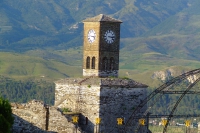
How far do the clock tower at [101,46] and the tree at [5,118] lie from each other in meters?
13.0

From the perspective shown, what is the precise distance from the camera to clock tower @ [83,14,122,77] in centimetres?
6706

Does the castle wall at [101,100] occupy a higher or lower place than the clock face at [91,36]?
lower

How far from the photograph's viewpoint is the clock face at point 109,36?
67.4m

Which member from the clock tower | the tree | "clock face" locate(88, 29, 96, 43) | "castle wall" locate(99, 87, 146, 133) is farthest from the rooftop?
the tree

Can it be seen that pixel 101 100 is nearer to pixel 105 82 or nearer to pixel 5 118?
pixel 105 82

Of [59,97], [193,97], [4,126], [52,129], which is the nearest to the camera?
[4,126]

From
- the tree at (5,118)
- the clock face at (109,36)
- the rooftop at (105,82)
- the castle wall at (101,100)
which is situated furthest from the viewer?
the clock face at (109,36)

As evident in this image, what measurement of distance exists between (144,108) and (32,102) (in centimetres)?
1041

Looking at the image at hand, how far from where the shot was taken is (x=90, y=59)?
67.8 metres

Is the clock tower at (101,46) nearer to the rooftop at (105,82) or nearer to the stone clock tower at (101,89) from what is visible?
the stone clock tower at (101,89)

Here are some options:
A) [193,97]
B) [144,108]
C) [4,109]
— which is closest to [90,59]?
[144,108]

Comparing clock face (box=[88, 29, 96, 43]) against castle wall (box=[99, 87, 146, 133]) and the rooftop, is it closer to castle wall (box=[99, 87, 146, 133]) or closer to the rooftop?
the rooftop

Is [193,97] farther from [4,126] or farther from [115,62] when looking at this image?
[4,126]

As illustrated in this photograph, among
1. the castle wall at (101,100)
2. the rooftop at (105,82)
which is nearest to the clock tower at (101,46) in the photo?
the rooftop at (105,82)
